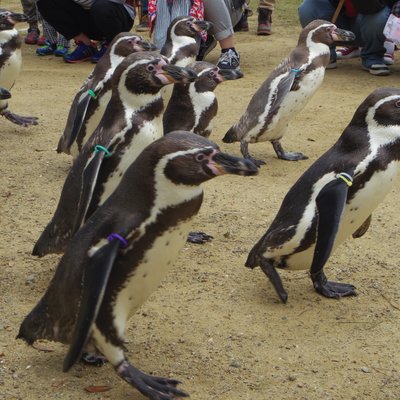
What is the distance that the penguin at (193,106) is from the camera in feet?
13.9

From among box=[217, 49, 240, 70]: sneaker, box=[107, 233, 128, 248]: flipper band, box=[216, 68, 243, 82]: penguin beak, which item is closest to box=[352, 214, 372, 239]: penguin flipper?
box=[107, 233, 128, 248]: flipper band

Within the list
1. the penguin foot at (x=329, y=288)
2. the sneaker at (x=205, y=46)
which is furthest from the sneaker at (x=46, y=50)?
the penguin foot at (x=329, y=288)

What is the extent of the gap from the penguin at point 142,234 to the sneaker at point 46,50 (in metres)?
6.11

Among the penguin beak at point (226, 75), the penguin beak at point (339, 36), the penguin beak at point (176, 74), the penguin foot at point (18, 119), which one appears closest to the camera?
the penguin beak at point (176, 74)

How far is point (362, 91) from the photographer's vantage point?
670cm

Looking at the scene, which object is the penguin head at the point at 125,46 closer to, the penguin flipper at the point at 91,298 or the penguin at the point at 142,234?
the penguin at the point at 142,234

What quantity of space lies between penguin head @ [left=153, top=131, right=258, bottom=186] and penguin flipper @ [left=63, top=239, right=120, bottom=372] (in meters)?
0.30

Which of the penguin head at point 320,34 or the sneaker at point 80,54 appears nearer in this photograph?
the penguin head at point 320,34

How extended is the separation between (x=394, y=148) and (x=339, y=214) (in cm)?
43

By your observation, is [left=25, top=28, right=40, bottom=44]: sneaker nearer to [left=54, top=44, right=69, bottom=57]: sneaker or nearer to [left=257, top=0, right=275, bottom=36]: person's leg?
[left=54, top=44, right=69, bottom=57]: sneaker

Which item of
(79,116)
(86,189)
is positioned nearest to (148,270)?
(86,189)

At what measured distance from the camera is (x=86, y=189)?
117 inches

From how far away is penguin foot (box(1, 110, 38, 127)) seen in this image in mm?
5508

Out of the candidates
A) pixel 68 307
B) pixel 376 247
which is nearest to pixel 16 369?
pixel 68 307
